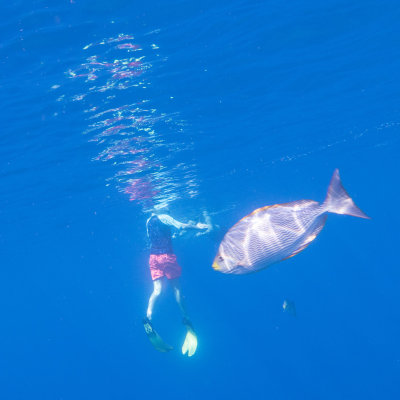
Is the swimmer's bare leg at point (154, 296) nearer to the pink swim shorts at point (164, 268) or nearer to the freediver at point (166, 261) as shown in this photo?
the freediver at point (166, 261)

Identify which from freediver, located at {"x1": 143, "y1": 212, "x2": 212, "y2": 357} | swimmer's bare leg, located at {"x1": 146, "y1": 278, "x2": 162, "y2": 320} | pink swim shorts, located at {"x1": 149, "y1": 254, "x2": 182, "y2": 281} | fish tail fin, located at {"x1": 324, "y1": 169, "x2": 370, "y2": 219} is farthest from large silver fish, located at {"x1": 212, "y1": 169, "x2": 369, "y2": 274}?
pink swim shorts, located at {"x1": 149, "y1": 254, "x2": 182, "y2": 281}

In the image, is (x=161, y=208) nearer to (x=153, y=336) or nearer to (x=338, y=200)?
(x=153, y=336)

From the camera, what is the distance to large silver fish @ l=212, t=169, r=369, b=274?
4.18 metres

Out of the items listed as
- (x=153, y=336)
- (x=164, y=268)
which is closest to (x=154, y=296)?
(x=164, y=268)

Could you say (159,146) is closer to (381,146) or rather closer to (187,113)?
(187,113)

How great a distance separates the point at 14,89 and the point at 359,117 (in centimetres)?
2035

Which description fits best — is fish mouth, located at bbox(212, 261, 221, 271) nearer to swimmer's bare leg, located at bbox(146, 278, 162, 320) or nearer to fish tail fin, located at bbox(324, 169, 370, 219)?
fish tail fin, located at bbox(324, 169, 370, 219)

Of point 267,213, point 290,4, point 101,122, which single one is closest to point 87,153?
point 101,122

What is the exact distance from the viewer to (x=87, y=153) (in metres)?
16.0

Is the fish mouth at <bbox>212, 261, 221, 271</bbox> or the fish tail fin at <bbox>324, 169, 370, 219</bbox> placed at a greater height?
the fish tail fin at <bbox>324, 169, 370, 219</bbox>

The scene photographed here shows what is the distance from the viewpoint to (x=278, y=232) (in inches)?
165

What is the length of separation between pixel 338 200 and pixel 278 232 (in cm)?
83

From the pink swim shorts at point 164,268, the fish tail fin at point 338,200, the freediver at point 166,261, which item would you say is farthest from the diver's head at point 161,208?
the fish tail fin at point 338,200

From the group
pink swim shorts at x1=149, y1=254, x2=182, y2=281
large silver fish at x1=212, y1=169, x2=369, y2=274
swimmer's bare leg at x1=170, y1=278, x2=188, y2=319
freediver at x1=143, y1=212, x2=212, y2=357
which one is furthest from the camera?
pink swim shorts at x1=149, y1=254, x2=182, y2=281
